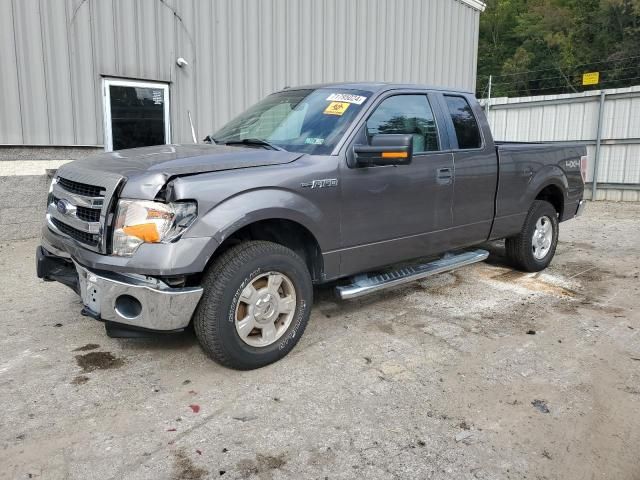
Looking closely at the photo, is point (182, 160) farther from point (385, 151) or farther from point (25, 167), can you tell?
point (25, 167)

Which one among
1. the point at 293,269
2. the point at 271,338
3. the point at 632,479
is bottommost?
the point at 632,479

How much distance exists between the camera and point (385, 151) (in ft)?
12.3

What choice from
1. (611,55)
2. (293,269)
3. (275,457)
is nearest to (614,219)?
(293,269)

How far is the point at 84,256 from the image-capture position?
330 cm

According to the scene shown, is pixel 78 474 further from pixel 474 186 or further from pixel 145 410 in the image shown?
pixel 474 186

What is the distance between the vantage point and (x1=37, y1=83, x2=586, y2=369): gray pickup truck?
3.16 m

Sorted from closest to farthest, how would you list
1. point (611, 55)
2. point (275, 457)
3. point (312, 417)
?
point (275, 457) < point (312, 417) < point (611, 55)

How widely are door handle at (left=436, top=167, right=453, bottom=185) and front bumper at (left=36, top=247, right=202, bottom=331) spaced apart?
2360mm

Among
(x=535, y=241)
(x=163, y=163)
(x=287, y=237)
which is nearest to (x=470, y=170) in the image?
(x=535, y=241)

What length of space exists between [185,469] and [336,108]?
9.08 feet

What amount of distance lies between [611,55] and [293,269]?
42996 mm

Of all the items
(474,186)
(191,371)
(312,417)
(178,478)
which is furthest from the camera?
(474,186)

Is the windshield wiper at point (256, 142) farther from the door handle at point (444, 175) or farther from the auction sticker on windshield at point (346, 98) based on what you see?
the door handle at point (444, 175)

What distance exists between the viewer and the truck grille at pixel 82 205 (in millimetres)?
3240
